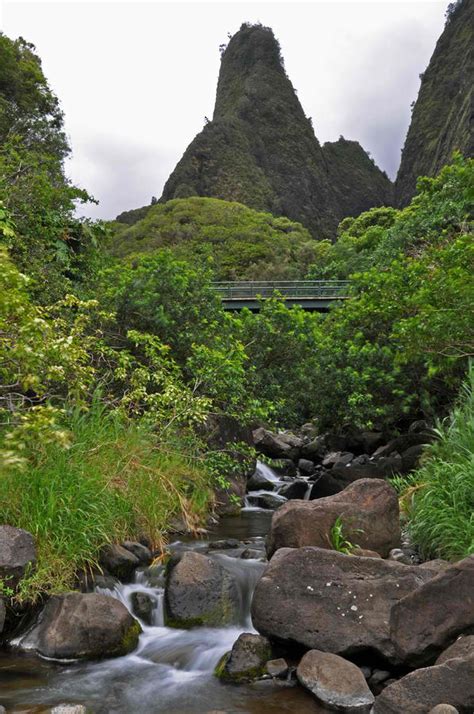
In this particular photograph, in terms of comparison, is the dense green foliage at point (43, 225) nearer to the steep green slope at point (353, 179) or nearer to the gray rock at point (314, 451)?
the gray rock at point (314, 451)

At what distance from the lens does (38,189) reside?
13031mm

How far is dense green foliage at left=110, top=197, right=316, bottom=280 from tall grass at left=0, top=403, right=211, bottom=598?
43.7 meters

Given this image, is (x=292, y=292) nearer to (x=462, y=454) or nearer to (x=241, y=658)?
(x=462, y=454)

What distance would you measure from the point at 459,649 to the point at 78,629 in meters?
3.40

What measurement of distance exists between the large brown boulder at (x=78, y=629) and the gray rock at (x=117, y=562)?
3.24 ft

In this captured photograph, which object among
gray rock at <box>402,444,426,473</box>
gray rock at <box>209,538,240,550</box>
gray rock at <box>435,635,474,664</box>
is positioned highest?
gray rock at <box>402,444,426,473</box>

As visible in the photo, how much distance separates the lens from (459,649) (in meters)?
5.08

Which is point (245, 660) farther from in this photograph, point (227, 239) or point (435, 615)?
point (227, 239)

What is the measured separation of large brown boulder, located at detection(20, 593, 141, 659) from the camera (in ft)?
19.9

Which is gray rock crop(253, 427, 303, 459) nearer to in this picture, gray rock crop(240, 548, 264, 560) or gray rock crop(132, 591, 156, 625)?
gray rock crop(240, 548, 264, 560)

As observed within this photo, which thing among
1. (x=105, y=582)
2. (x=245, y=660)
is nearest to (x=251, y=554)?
(x=105, y=582)

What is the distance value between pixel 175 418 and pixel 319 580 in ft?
14.6

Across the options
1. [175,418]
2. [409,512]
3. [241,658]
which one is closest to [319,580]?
[241,658]

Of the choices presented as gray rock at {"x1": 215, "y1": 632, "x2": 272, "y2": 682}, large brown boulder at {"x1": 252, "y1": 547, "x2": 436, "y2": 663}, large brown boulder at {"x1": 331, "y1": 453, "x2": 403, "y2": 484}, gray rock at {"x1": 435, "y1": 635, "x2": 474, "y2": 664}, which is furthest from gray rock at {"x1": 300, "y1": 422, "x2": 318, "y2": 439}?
gray rock at {"x1": 435, "y1": 635, "x2": 474, "y2": 664}
